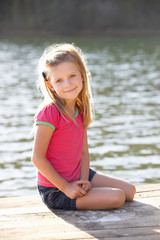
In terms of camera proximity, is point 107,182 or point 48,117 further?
point 107,182

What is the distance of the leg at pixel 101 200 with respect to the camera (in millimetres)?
2797

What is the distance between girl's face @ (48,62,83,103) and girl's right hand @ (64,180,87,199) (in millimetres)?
520

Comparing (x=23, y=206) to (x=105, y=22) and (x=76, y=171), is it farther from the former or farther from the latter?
(x=105, y=22)

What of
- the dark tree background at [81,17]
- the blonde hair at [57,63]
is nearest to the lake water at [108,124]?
the blonde hair at [57,63]

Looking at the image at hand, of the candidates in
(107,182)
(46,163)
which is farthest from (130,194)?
(46,163)

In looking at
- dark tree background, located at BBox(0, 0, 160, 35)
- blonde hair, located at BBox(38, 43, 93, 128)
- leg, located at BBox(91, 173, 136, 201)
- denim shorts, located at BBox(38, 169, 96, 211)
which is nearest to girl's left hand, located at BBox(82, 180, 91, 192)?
Answer: denim shorts, located at BBox(38, 169, 96, 211)

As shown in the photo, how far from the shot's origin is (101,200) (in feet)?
9.21

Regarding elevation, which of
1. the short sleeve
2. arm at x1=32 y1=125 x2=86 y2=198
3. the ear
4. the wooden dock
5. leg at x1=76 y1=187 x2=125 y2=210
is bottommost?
the wooden dock

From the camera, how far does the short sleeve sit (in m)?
2.76

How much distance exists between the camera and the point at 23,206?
9.49 feet

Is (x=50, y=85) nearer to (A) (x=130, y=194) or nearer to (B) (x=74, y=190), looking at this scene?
(B) (x=74, y=190)

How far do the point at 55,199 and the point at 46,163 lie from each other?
24 cm

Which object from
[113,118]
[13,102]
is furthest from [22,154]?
[13,102]

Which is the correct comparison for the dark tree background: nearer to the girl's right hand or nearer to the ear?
the ear
